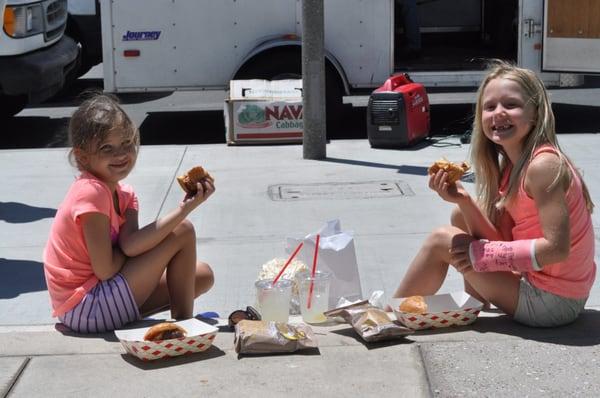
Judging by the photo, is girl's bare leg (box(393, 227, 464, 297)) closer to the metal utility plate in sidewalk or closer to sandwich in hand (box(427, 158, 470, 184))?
sandwich in hand (box(427, 158, 470, 184))

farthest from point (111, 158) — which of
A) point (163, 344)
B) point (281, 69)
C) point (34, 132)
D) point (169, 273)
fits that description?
point (34, 132)

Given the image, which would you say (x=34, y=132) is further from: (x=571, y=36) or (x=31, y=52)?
(x=571, y=36)

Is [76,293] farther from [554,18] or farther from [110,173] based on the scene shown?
[554,18]

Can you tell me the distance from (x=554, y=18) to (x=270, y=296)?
622 centimetres

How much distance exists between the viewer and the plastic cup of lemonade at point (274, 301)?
13.5 feet

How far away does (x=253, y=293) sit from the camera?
16.9 ft

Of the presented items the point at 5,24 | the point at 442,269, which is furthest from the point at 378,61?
the point at 442,269

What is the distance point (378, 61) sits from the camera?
968 centimetres

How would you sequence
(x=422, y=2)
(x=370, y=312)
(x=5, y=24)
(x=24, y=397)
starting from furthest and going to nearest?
(x=422, y=2), (x=5, y=24), (x=370, y=312), (x=24, y=397)

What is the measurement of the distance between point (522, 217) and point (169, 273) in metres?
1.38

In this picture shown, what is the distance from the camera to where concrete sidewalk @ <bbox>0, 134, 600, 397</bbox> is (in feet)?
11.6

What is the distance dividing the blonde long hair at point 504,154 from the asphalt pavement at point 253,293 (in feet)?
1.63

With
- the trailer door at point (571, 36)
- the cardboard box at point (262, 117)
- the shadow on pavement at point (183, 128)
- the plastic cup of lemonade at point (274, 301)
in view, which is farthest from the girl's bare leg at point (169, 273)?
the trailer door at point (571, 36)

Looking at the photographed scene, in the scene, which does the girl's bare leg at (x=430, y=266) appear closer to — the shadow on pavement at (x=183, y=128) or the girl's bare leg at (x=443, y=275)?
the girl's bare leg at (x=443, y=275)
